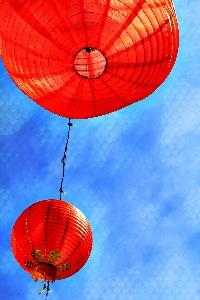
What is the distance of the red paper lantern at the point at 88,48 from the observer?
2.70 meters

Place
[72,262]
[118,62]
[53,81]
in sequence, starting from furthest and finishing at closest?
[72,262] < [53,81] < [118,62]

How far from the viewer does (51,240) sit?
375 centimetres

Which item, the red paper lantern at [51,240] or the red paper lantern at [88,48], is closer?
the red paper lantern at [88,48]

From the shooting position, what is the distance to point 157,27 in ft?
9.29

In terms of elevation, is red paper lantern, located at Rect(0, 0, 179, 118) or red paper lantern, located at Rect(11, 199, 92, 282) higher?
red paper lantern, located at Rect(0, 0, 179, 118)

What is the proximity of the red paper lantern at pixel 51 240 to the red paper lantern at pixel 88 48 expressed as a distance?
3.56 feet

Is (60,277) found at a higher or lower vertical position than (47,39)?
lower

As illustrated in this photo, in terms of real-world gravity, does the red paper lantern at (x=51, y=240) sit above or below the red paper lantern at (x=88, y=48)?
below

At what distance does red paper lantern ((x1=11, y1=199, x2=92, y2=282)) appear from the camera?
3.77 metres

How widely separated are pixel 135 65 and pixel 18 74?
937mm

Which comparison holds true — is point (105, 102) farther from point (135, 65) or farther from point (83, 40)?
point (83, 40)

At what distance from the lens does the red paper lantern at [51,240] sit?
377 centimetres

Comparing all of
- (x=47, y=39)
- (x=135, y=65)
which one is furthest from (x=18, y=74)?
(x=135, y=65)

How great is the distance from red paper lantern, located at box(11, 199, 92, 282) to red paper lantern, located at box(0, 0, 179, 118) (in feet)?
3.56
